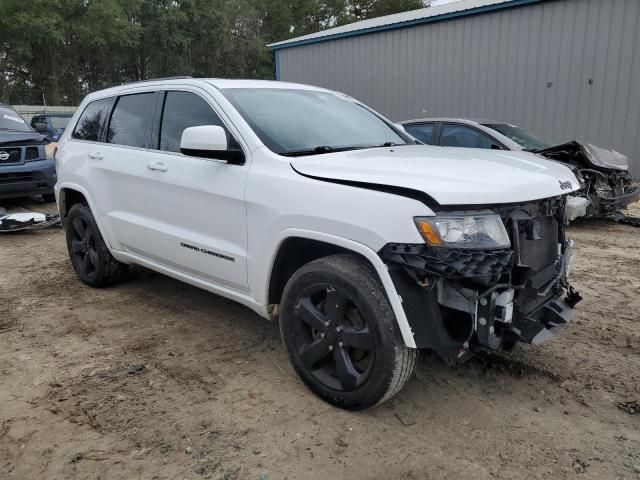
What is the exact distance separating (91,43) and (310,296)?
32.3 metres

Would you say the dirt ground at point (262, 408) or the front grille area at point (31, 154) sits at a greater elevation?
the front grille area at point (31, 154)

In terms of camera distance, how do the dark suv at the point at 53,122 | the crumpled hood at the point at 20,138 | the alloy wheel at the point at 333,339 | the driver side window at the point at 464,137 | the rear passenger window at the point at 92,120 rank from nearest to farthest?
the alloy wheel at the point at 333,339 → the rear passenger window at the point at 92,120 → the driver side window at the point at 464,137 → the crumpled hood at the point at 20,138 → the dark suv at the point at 53,122

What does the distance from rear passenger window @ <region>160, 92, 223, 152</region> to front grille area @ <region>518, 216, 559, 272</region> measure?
2.06 meters

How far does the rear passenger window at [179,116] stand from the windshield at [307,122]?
0.21m

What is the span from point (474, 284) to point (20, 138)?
869cm

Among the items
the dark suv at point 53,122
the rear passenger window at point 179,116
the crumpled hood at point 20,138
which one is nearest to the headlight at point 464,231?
the rear passenger window at point 179,116

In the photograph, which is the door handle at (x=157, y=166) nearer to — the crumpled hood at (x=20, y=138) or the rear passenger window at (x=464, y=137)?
the rear passenger window at (x=464, y=137)

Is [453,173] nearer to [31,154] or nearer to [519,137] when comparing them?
[519,137]

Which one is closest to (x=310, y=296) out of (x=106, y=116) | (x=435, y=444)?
(x=435, y=444)

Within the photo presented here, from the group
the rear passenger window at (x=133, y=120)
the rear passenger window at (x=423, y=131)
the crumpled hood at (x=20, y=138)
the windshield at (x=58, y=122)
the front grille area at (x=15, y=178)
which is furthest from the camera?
the windshield at (x=58, y=122)

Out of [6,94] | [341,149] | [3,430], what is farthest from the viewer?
[6,94]

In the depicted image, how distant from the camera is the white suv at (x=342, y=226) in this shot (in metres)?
2.53

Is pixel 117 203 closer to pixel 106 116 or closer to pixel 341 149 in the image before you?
pixel 106 116

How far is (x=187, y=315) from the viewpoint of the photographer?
172 inches
